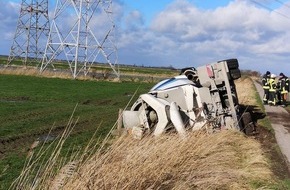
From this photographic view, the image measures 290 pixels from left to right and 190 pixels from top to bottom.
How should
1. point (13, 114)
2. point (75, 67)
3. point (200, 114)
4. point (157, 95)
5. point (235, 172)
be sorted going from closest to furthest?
point (235, 172) → point (200, 114) → point (157, 95) → point (13, 114) → point (75, 67)

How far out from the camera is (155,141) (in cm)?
730

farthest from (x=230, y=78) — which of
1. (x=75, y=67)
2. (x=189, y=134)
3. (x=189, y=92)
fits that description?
(x=75, y=67)

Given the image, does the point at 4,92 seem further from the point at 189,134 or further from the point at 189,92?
the point at 189,134

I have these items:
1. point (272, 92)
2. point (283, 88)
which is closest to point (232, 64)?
point (272, 92)

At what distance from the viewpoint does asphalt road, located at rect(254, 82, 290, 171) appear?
12773mm

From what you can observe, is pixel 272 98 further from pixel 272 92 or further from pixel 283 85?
pixel 283 85

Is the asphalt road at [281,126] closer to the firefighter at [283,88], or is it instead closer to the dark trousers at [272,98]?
Answer: the dark trousers at [272,98]

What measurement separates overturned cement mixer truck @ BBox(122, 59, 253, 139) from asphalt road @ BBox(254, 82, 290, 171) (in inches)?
45.5

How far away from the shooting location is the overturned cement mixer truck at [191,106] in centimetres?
1127

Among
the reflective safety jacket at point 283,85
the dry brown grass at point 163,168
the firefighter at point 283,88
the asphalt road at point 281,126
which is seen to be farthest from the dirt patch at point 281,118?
the dry brown grass at point 163,168

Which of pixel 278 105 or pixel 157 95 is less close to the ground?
pixel 157 95

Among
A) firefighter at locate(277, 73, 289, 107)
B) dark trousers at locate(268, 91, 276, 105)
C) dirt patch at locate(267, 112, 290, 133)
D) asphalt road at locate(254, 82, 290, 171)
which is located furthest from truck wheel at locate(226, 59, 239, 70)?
firefighter at locate(277, 73, 289, 107)

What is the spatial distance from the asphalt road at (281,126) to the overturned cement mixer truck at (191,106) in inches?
45.5

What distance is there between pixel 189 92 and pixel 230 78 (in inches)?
111
